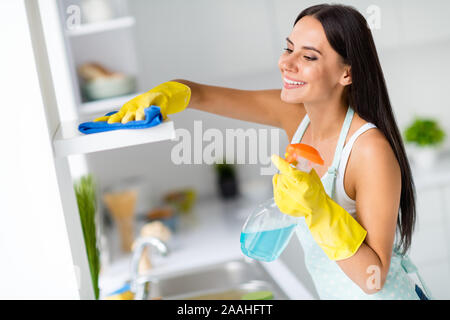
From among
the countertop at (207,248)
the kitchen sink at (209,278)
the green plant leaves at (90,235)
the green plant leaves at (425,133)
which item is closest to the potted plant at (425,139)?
the green plant leaves at (425,133)

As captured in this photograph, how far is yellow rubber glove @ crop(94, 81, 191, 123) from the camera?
0.81 m

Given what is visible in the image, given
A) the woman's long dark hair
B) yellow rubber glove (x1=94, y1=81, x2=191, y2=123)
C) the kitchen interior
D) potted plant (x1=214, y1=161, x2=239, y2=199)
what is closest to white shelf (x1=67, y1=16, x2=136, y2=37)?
the kitchen interior

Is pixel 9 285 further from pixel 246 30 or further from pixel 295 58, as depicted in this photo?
pixel 246 30

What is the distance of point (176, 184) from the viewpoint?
2.71m

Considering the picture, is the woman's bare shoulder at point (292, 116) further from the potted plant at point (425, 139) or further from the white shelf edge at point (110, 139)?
the potted plant at point (425, 139)

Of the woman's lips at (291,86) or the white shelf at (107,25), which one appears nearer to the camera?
the woman's lips at (291,86)

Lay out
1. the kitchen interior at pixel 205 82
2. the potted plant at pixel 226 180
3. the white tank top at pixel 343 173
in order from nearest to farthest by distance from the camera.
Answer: the white tank top at pixel 343 173, the kitchen interior at pixel 205 82, the potted plant at pixel 226 180

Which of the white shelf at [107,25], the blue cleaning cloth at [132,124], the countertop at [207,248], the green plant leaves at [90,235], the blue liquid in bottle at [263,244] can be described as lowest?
the countertop at [207,248]

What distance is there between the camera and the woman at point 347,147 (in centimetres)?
83

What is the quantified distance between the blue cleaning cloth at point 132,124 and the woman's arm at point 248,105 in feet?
1.22

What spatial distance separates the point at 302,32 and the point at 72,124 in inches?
18.8

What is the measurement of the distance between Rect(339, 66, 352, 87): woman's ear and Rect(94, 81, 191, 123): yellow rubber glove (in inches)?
12.3

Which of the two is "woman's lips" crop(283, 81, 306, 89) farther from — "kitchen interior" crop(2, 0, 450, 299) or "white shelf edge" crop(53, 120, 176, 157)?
"kitchen interior" crop(2, 0, 450, 299)
